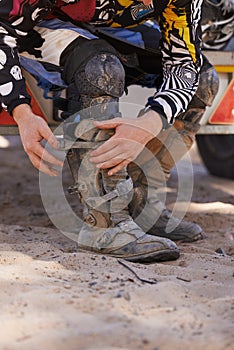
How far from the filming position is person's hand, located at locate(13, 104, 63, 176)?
1.86m

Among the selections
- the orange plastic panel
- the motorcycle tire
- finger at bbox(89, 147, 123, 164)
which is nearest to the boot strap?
finger at bbox(89, 147, 123, 164)

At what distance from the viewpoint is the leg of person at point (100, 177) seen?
2.00 m

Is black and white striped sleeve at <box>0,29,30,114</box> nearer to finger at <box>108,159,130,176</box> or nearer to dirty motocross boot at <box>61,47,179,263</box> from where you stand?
dirty motocross boot at <box>61,47,179,263</box>

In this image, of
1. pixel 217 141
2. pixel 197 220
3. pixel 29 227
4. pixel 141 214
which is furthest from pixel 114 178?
pixel 217 141

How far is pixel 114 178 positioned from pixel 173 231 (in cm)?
50

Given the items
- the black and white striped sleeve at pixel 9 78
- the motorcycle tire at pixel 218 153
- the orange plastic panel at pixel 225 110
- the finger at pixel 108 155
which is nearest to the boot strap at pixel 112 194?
the finger at pixel 108 155

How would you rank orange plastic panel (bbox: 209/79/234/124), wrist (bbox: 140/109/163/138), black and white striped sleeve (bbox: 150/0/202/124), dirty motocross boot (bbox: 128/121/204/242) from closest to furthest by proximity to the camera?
wrist (bbox: 140/109/163/138)
black and white striped sleeve (bbox: 150/0/202/124)
dirty motocross boot (bbox: 128/121/204/242)
orange plastic panel (bbox: 209/79/234/124)

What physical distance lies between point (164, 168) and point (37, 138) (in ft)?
2.34

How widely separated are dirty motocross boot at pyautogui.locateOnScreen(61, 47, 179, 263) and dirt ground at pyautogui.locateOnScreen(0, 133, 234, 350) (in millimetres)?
82

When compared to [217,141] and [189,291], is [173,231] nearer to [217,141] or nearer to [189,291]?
[189,291]

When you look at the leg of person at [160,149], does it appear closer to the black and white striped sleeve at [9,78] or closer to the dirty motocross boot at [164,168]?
the dirty motocross boot at [164,168]

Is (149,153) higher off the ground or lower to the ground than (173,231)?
higher

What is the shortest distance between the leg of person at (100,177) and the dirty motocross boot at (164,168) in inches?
13.6

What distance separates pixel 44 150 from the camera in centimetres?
186
